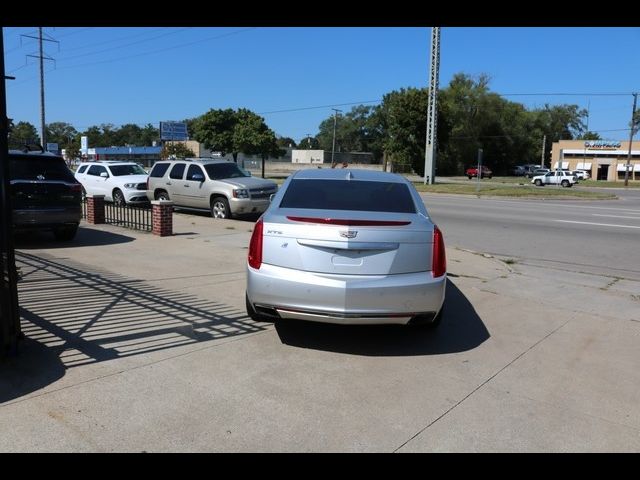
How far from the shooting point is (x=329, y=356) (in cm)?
499

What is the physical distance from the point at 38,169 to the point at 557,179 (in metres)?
52.2

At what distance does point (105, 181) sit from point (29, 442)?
53.4 ft

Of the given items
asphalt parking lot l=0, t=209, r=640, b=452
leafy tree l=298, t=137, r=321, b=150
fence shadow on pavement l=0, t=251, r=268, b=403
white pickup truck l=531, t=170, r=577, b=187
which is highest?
leafy tree l=298, t=137, r=321, b=150

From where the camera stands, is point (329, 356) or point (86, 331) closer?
point (329, 356)

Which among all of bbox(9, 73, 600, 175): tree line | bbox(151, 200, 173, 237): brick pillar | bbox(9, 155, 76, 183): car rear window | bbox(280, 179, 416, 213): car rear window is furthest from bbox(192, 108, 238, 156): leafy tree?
bbox(280, 179, 416, 213): car rear window

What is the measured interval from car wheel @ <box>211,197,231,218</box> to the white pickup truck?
4567cm

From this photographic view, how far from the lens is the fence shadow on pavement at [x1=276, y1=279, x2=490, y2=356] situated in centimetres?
521

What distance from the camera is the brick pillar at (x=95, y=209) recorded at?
14305mm

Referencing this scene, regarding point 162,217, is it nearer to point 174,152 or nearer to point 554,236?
point 554,236

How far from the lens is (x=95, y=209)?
14.3 meters

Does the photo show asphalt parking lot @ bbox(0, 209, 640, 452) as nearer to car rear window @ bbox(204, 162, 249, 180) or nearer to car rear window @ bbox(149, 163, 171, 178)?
car rear window @ bbox(204, 162, 249, 180)

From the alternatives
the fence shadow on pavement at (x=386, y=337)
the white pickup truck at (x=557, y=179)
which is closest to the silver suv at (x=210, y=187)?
the fence shadow on pavement at (x=386, y=337)
